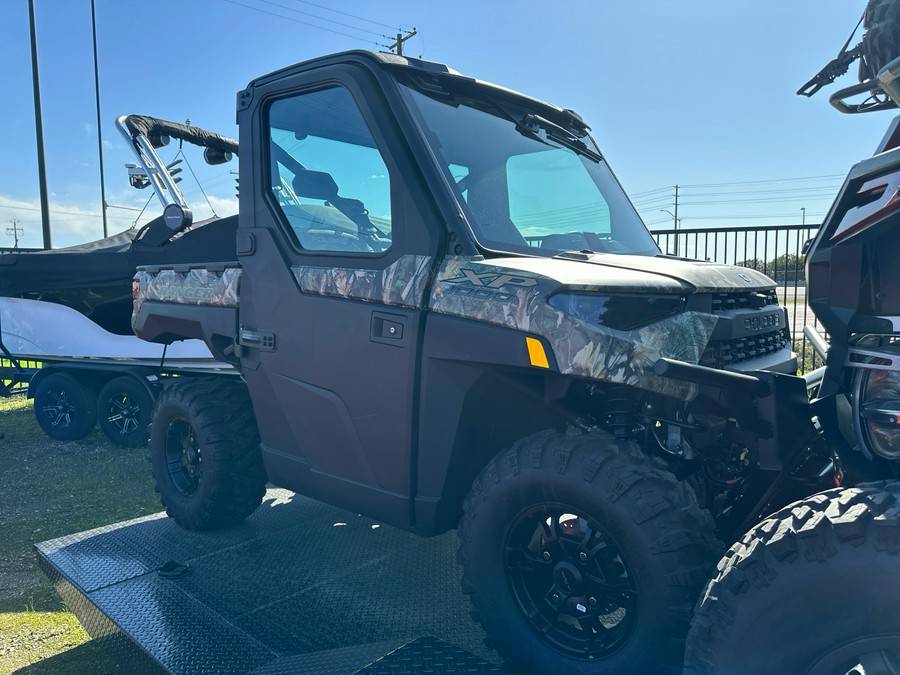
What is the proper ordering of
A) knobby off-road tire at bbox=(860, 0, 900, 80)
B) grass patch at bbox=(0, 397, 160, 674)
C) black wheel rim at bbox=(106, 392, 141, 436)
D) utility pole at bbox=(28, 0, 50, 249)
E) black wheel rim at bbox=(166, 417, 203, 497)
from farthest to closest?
1. utility pole at bbox=(28, 0, 50, 249)
2. black wheel rim at bbox=(106, 392, 141, 436)
3. black wheel rim at bbox=(166, 417, 203, 497)
4. grass patch at bbox=(0, 397, 160, 674)
5. knobby off-road tire at bbox=(860, 0, 900, 80)

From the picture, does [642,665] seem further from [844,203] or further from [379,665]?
[844,203]

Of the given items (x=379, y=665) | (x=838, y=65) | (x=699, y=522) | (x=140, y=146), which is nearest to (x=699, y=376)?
(x=699, y=522)

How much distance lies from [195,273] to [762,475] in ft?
9.86

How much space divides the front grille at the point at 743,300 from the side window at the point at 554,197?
2.12ft

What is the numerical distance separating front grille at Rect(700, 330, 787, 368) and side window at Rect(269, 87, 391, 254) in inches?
51.4

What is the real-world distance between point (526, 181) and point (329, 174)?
90 cm

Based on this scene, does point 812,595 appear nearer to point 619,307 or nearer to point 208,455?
point 619,307

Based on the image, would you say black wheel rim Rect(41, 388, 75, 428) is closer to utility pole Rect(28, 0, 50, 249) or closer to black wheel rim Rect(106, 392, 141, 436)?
black wheel rim Rect(106, 392, 141, 436)

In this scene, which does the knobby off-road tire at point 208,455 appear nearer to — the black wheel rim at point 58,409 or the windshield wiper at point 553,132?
the windshield wiper at point 553,132

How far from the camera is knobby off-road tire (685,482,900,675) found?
1.52 meters

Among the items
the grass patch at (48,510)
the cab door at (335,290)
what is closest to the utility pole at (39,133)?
the grass patch at (48,510)

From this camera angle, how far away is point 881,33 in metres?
1.88

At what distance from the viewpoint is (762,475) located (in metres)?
A: 2.53

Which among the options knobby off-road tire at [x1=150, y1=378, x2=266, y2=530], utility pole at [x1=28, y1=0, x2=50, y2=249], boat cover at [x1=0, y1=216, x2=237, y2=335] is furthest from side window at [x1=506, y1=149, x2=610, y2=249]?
utility pole at [x1=28, y1=0, x2=50, y2=249]
